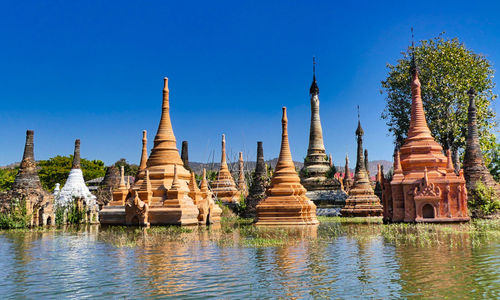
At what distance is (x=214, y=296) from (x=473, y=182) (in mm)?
22986

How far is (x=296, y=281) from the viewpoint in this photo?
29.1 feet

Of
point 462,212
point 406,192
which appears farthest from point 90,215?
point 462,212

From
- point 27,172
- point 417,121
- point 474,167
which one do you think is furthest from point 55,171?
point 474,167

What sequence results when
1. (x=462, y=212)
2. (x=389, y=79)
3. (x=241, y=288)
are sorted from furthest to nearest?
(x=389, y=79)
(x=462, y=212)
(x=241, y=288)

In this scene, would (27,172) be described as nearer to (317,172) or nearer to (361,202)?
(361,202)

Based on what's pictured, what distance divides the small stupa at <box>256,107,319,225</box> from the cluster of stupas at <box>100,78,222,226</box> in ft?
13.7

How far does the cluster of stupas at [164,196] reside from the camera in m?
25.3

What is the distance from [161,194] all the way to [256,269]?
17.1 metres

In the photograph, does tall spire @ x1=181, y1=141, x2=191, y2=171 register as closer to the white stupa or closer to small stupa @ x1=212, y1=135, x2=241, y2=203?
small stupa @ x1=212, y1=135, x2=241, y2=203

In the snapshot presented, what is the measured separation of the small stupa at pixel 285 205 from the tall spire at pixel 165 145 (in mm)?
6797

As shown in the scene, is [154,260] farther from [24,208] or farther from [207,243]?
[24,208]

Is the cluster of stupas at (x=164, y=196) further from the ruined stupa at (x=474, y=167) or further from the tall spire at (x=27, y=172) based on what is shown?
the ruined stupa at (x=474, y=167)

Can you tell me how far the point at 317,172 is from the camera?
135 feet

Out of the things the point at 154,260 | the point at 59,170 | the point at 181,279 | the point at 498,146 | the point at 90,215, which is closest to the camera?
the point at 181,279
